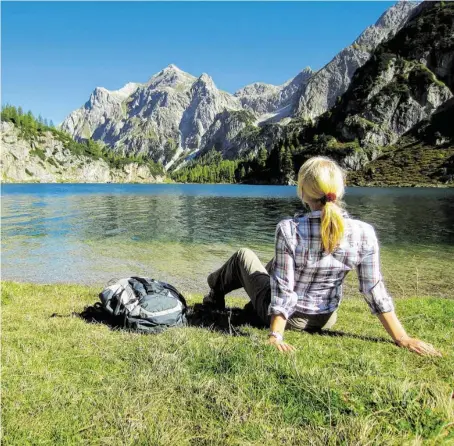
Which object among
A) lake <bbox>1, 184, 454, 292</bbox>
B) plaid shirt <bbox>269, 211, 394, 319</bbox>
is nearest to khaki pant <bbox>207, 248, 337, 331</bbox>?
plaid shirt <bbox>269, 211, 394, 319</bbox>

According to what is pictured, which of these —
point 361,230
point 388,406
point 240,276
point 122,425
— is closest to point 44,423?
point 122,425

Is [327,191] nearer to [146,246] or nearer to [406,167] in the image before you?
[146,246]

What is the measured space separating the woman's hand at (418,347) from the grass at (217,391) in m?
→ 0.10

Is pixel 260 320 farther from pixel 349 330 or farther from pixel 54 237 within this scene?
pixel 54 237

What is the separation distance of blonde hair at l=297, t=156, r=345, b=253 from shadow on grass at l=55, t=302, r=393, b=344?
7.61 feet

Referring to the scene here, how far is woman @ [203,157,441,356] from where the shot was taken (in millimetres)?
4804

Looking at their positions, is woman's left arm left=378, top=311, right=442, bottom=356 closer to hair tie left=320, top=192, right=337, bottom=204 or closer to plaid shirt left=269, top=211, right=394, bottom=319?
plaid shirt left=269, top=211, right=394, bottom=319

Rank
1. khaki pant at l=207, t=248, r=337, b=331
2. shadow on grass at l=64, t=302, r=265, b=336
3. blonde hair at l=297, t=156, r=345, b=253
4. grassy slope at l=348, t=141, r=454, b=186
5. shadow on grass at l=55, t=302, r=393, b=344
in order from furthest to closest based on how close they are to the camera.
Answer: grassy slope at l=348, t=141, r=454, b=186
shadow on grass at l=64, t=302, r=265, b=336
shadow on grass at l=55, t=302, r=393, b=344
khaki pant at l=207, t=248, r=337, b=331
blonde hair at l=297, t=156, r=345, b=253

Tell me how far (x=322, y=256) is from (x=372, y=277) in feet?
2.87

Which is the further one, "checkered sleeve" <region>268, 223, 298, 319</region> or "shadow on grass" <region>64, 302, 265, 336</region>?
"shadow on grass" <region>64, 302, 265, 336</region>

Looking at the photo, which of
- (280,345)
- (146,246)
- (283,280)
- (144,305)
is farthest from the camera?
(146,246)

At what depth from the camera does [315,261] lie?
5188 millimetres

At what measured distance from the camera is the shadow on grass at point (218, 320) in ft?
21.1

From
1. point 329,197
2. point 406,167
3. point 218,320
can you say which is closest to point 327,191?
point 329,197
